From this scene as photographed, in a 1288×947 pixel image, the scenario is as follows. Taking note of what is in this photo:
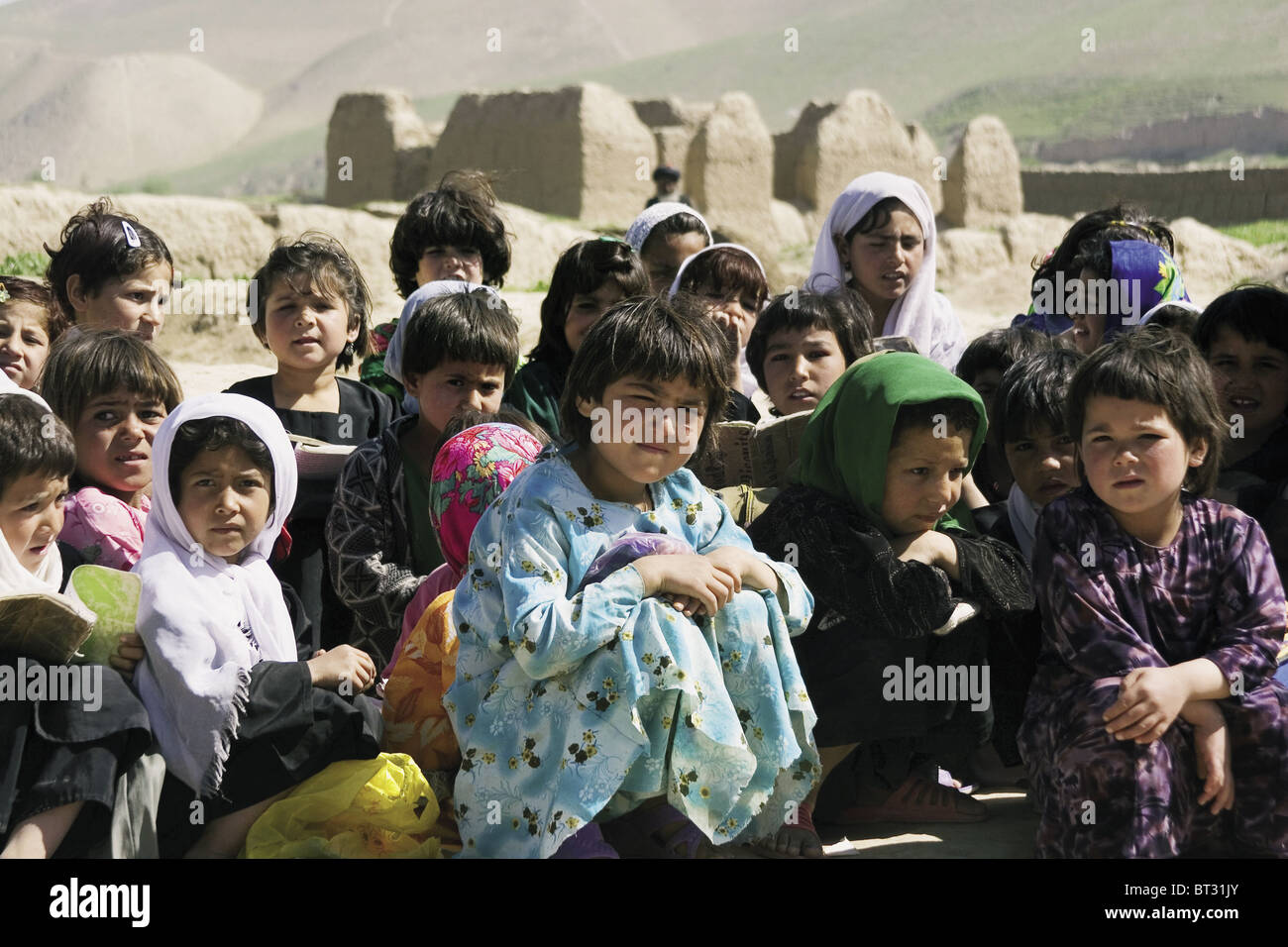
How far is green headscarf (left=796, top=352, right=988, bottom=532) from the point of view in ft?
12.6

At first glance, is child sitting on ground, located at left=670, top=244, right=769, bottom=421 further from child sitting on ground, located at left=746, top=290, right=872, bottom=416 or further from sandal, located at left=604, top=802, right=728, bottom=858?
sandal, located at left=604, top=802, right=728, bottom=858

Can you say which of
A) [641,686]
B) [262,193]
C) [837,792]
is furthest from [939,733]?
[262,193]

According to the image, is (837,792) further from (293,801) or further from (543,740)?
(293,801)

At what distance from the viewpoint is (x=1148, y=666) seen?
3.51m

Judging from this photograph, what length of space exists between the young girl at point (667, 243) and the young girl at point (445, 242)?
58cm

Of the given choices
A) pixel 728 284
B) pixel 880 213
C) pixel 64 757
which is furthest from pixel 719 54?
pixel 64 757

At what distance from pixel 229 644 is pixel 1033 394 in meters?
2.27

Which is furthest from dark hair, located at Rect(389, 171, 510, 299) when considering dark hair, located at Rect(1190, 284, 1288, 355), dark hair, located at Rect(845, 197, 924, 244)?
dark hair, located at Rect(1190, 284, 1288, 355)

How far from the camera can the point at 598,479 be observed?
3553mm

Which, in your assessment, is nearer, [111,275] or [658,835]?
[658,835]

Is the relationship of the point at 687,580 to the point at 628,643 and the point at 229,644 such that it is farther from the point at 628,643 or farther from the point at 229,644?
the point at 229,644

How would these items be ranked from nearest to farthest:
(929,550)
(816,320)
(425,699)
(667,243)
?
(425,699) → (929,550) → (816,320) → (667,243)

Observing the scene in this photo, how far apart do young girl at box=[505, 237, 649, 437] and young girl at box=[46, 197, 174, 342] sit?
1303 mm

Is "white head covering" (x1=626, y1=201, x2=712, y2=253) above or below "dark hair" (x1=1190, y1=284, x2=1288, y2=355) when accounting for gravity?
above
